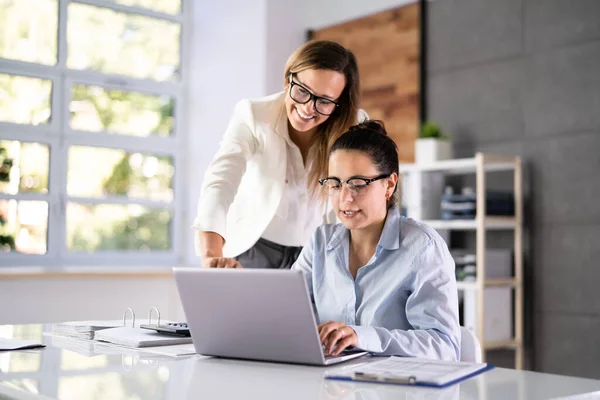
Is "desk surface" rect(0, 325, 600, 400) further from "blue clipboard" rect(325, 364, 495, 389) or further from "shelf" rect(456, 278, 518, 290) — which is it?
"shelf" rect(456, 278, 518, 290)

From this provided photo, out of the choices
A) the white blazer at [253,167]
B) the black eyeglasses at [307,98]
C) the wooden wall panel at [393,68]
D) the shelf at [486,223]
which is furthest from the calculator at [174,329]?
the wooden wall panel at [393,68]

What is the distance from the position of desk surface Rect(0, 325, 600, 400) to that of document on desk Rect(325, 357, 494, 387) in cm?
2

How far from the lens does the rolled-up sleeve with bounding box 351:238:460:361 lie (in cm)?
148

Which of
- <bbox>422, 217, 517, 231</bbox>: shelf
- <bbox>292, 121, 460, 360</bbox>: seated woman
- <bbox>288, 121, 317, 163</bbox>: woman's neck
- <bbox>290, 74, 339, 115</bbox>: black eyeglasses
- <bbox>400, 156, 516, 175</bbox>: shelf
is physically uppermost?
<bbox>400, 156, 516, 175</bbox>: shelf

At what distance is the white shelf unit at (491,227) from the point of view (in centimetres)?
392

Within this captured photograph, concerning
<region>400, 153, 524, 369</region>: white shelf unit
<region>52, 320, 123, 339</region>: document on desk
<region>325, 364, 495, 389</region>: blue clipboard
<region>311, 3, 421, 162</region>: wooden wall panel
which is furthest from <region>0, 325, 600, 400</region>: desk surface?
<region>311, 3, 421, 162</region>: wooden wall panel

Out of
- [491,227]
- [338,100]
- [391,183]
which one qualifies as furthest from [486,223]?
[391,183]

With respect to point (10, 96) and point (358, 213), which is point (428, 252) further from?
point (10, 96)

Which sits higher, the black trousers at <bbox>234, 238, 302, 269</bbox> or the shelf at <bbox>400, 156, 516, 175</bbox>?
the shelf at <bbox>400, 156, 516, 175</bbox>

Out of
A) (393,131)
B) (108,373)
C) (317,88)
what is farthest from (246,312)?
(393,131)

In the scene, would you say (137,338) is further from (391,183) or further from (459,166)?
(459,166)

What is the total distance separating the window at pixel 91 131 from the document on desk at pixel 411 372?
3.99 meters

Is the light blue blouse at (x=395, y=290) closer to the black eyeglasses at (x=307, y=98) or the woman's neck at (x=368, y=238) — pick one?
the woman's neck at (x=368, y=238)

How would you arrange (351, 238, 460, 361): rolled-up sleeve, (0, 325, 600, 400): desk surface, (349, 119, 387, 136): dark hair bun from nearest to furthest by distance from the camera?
A: 1. (0, 325, 600, 400): desk surface
2. (351, 238, 460, 361): rolled-up sleeve
3. (349, 119, 387, 136): dark hair bun
